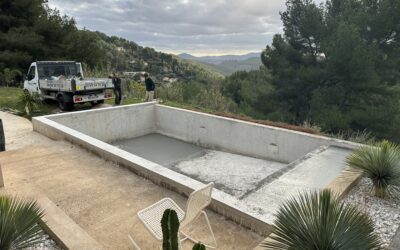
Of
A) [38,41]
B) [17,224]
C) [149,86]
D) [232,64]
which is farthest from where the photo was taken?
[232,64]

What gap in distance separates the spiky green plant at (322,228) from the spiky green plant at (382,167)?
2.00m

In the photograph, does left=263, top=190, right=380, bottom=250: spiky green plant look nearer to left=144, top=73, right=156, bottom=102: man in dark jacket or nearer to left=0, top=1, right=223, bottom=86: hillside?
left=144, top=73, right=156, bottom=102: man in dark jacket

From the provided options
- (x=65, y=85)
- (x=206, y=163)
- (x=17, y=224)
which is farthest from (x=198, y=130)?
(x=17, y=224)

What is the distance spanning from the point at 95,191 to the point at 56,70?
10.6 meters

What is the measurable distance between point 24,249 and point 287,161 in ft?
25.9

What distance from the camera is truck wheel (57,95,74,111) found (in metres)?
12.8

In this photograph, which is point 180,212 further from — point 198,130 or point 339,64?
point 339,64

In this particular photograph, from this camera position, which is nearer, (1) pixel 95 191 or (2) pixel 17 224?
(2) pixel 17 224

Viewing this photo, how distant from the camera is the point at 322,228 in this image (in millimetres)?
2990

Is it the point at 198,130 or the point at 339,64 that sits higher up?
the point at 339,64

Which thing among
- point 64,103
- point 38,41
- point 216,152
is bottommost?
point 216,152

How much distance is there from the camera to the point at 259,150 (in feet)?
34.1

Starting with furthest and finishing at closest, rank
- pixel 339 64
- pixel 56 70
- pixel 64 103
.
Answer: pixel 339 64 < pixel 56 70 < pixel 64 103

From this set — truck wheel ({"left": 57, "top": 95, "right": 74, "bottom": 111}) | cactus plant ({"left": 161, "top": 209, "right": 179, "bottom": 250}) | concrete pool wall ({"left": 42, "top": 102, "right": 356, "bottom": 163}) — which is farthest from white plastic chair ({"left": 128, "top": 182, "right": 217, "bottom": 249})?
truck wheel ({"left": 57, "top": 95, "right": 74, "bottom": 111})
